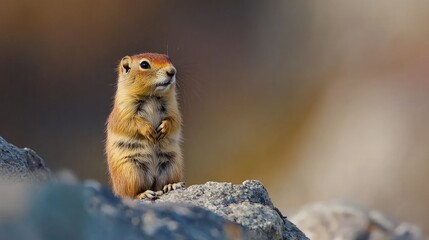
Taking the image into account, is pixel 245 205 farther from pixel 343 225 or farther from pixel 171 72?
pixel 343 225

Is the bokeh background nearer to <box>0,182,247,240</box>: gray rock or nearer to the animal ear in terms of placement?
the animal ear

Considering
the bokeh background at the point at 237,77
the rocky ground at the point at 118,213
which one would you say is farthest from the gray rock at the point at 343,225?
the bokeh background at the point at 237,77

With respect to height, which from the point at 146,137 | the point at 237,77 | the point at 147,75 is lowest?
the point at 146,137

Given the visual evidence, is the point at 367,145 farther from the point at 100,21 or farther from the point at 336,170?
the point at 100,21

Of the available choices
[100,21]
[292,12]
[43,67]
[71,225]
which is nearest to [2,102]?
[43,67]

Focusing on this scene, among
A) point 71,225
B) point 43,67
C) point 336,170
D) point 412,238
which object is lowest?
point 71,225

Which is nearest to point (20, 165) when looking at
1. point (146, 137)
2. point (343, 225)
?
point (146, 137)
